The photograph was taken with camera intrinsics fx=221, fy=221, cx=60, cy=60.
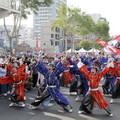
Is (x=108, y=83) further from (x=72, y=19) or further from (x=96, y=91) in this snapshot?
(x=72, y=19)

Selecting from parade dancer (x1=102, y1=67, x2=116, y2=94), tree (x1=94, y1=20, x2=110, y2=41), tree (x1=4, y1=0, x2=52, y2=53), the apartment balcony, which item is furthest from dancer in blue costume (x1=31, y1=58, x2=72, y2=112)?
tree (x1=94, y1=20, x2=110, y2=41)

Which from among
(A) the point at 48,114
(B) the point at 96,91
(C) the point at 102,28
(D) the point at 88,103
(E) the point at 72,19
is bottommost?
(A) the point at 48,114

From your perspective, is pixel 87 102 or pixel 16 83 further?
pixel 16 83

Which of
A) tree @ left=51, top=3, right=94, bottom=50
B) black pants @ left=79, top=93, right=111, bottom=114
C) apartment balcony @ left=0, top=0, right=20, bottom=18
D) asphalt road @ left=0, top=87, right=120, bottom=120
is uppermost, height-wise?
tree @ left=51, top=3, right=94, bottom=50

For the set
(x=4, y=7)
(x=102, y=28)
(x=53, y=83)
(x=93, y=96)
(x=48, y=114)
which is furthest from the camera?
(x=102, y=28)

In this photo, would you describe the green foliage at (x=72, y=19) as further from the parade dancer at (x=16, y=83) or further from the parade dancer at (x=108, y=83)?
the parade dancer at (x=16, y=83)

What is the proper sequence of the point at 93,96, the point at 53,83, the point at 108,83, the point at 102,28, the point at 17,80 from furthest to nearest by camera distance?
1. the point at 102,28
2. the point at 108,83
3. the point at 17,80
4. the point at 53,83
5. the point at 93,96

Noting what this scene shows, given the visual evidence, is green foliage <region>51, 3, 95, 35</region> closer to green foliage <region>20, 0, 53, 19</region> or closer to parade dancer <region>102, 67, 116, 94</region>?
green foliage <region>20, 0, 53, 19</region>

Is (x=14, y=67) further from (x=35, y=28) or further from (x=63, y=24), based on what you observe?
(x=35, y=28)

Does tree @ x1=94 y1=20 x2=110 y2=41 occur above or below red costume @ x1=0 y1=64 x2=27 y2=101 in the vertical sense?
above

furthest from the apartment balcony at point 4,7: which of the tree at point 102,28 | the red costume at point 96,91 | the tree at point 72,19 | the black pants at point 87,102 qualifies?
the tree at point 102,28

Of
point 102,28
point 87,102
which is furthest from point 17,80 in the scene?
point 102,28

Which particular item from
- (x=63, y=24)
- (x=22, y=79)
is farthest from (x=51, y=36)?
(x=22, y=79)

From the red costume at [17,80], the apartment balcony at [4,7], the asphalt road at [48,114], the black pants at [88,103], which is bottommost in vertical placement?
the asphalt road at [48,114]
